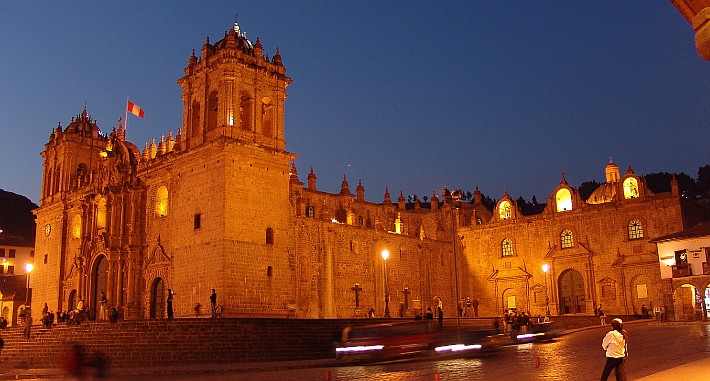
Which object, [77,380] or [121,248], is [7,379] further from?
[121,248]

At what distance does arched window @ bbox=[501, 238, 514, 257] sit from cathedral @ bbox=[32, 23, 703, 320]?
0.33 feet

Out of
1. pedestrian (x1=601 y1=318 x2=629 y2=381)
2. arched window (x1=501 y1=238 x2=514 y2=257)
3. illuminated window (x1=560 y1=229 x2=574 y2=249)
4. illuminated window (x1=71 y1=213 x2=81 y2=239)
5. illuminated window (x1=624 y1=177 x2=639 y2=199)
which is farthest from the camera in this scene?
arched window (x1=501 y1=238 x2=514 y2=257)

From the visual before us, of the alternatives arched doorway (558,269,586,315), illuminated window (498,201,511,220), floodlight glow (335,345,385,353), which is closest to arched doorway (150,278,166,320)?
floodlight glow (335,345,385,353)

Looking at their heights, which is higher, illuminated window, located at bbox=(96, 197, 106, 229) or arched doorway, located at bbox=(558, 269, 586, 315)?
illuminated window, located at bbox=(96, 197, 106, 229)

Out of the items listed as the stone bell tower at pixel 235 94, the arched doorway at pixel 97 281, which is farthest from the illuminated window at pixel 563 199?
the arched doorway at pixel 97 281

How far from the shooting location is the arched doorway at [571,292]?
45.8 meters

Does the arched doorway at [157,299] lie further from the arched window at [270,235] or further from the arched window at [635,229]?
the arched window at [635,229]

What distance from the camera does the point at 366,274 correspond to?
1726 inches

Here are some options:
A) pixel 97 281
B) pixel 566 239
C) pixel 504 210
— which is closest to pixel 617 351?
pixel 97 281

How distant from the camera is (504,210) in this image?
168 feet

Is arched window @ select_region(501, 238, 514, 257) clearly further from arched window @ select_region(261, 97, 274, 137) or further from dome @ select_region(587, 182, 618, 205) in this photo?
arched window @ select_region(261, 97, 274, 137)

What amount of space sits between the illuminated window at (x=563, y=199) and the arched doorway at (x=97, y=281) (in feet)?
102

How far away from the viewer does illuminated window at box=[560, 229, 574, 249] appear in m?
46.8

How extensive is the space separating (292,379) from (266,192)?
1809 centimetres
